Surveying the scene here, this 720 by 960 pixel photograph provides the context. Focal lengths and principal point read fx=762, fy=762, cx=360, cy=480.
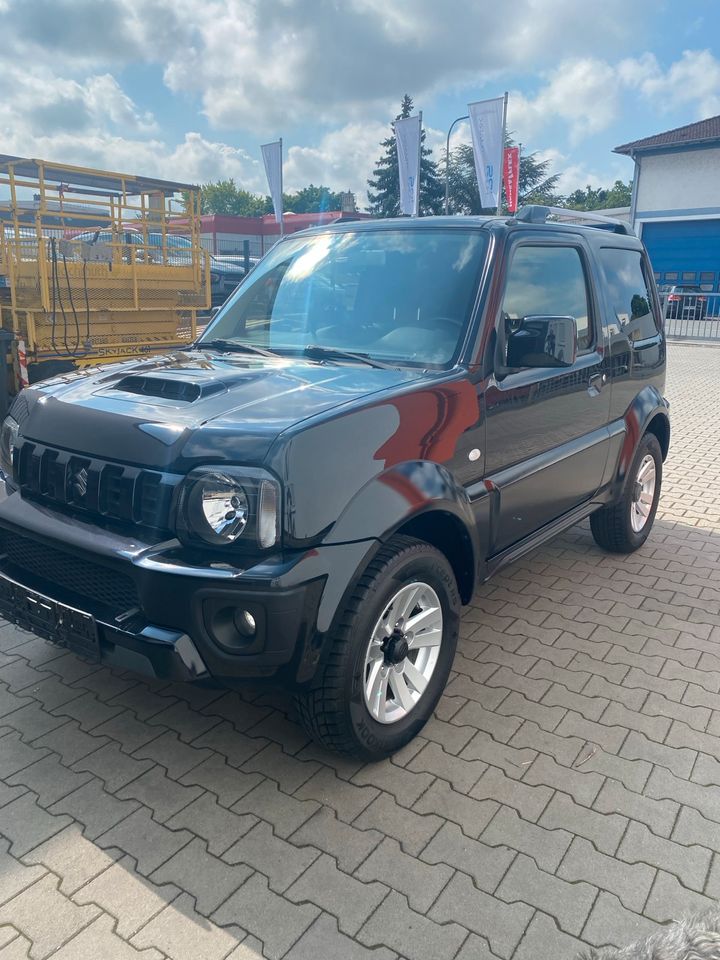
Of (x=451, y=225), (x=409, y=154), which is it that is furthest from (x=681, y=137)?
(x=451, y=225)

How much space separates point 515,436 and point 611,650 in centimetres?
127

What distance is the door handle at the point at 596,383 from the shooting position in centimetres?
428

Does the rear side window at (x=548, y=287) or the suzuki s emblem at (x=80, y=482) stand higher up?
the rear side window at (x=548, y=287)

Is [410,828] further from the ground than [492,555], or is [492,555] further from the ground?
[492,555]

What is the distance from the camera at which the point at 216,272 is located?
2247 cm

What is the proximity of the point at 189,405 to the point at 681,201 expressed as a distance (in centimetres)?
3304

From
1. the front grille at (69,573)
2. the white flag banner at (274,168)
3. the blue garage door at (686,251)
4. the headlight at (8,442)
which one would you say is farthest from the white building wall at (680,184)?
the front grille at (69,573)

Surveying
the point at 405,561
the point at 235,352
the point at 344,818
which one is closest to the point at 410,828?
the point at 344,818

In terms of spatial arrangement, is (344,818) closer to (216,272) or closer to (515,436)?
(515,436)

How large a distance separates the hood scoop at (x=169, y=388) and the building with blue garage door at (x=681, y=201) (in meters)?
31.0

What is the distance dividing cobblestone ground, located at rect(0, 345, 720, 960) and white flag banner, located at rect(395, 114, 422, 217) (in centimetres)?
2119

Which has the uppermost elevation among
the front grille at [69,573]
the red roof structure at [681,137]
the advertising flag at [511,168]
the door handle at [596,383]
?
the red roof structure at [681,137]

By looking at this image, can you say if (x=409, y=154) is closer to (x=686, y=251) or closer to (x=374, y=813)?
(x=686, y=251)

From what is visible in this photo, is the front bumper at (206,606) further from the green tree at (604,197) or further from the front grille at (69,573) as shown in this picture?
the green tree at (604,197)
